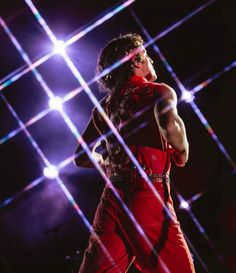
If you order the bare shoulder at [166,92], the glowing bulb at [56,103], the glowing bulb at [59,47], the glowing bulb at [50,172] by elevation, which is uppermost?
the glowing bulb at [59,47]

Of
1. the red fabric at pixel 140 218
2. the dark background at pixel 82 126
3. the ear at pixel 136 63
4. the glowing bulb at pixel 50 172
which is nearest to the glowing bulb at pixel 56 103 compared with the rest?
the dark background at pixel 82 126

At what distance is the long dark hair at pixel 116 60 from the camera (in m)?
2.28

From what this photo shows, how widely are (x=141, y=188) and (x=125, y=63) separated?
0.78 m

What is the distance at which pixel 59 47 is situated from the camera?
205 inches

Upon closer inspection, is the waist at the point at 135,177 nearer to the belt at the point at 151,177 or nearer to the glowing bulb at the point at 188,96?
the belt at the point at 151,177

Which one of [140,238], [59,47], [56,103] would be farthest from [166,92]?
[56,103]

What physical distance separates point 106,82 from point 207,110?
2901 millimetres

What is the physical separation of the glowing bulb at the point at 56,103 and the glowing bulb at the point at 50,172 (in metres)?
0.87

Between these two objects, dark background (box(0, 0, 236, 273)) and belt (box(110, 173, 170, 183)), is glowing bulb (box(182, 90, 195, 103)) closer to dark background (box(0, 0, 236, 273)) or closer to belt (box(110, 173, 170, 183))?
dark background (box(0, 0, 236, 273))

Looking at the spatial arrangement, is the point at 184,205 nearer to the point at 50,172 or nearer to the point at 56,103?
the point at 50,172

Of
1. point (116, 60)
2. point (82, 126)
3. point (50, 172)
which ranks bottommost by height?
point (116, 60)

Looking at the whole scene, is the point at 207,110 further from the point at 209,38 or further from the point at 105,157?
the point at 105,157

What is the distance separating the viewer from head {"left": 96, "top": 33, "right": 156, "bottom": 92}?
7.47 feet

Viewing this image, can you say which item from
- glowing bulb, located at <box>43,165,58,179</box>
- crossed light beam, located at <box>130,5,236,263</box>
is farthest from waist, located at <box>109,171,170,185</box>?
glowing bulb, located at <box>43,165,58,179</box>
